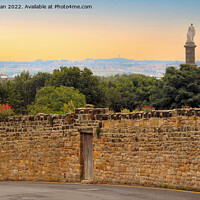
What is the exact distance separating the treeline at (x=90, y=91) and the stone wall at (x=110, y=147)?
19.4 meters

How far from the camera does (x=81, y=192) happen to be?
1606cm

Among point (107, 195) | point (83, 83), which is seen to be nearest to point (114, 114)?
point (107, 195)

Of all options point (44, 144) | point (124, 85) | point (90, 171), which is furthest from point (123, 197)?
point (124, 85)

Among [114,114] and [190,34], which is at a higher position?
[190,34]

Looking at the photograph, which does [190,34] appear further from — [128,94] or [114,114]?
[114,114]

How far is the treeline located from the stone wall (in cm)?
1943

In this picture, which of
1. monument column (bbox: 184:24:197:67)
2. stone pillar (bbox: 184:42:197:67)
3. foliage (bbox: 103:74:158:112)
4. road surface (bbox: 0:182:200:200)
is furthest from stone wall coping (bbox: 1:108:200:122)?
monument column (bbox: 184:24:197:67)

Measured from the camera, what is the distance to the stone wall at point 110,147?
1702 centimetres

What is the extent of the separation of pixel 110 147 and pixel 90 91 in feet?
174

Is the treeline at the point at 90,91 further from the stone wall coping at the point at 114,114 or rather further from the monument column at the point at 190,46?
the stone wall coping at the point at 114,114

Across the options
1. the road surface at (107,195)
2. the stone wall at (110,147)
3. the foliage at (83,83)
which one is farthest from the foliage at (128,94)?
the road surface at (107,195)

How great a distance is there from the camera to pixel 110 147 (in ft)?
66.5

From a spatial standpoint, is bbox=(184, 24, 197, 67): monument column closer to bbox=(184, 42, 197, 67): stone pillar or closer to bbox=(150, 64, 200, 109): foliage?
bbox=(184, 42, 197, 67): stone pillar

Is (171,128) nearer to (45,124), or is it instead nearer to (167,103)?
(45,124)
